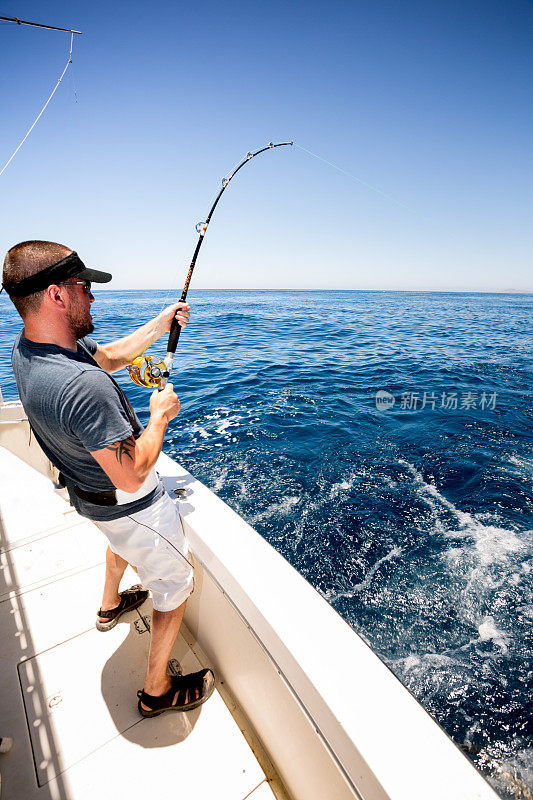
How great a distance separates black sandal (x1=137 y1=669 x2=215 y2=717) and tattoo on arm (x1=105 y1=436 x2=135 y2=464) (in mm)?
1157

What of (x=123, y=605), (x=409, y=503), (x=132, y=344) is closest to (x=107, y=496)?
(x=132, y=344)

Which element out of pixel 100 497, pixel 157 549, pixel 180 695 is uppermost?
pixel 100 497

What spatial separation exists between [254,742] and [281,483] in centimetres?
247

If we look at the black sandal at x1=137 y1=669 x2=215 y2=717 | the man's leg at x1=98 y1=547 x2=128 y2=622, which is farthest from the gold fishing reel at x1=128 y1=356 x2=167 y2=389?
the black sandal at x1=137 y1=669 x2=215 y2=717

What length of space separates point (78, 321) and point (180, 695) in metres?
1.63

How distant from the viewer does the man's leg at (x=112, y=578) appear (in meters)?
1.78

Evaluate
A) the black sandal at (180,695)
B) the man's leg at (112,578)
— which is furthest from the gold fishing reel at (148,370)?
A: the black sandal at (180,695)

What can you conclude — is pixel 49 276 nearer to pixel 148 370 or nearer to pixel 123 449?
pixel 123 449

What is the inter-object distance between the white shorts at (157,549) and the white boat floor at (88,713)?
56 cm

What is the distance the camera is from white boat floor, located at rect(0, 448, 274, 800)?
131 cm

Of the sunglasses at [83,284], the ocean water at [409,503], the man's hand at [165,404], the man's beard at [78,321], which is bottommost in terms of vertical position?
the ocean water at [409,503]

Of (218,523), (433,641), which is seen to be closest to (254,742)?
(218,523)

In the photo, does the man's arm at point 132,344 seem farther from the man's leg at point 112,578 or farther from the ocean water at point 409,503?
the ocean water at point 409,503

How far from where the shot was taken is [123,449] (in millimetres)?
1093
